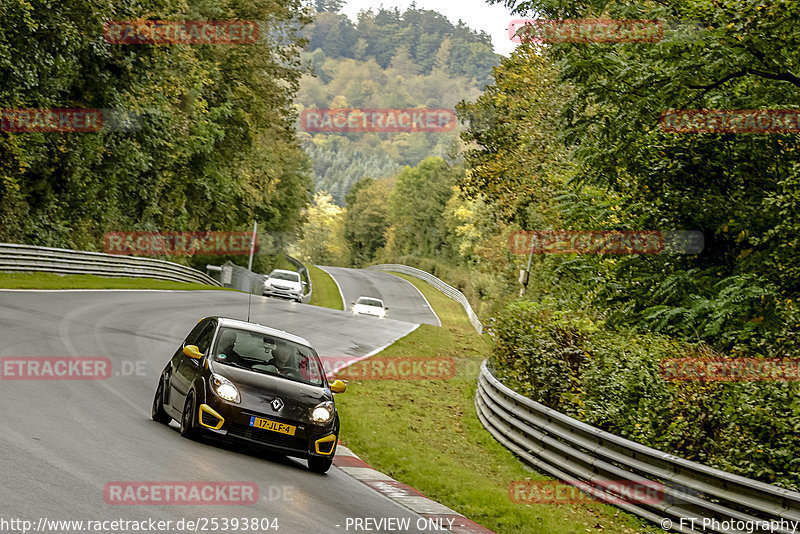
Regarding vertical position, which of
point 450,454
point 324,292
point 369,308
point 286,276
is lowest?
point 324,292

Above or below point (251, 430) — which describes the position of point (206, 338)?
above

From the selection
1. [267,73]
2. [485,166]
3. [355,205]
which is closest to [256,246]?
[267,73]

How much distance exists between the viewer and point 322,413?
378 inches

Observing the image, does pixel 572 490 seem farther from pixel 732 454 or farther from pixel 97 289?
pixel 97 289

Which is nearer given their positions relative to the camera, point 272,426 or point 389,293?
point 272,426

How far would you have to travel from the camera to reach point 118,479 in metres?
6.98

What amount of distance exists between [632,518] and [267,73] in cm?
4222

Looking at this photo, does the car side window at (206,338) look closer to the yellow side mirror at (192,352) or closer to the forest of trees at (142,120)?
the yellow side mirror at (192,352)

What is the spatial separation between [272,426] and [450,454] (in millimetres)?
4675

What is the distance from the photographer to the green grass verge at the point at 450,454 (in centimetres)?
943

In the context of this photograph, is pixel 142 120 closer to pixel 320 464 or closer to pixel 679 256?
pixel 679 256

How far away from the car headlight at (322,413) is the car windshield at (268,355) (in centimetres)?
55

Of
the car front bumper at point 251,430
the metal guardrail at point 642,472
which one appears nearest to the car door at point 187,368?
the car front bumper at point 251,430

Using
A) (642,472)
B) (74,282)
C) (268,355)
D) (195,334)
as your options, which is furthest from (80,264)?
(642,472)
